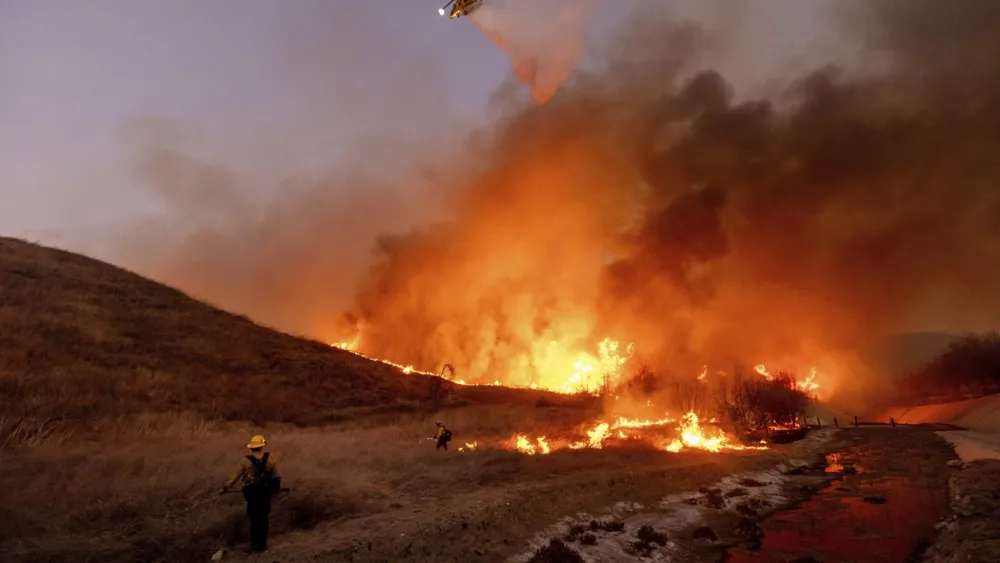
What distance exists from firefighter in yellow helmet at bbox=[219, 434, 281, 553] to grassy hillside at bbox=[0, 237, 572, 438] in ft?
53.7

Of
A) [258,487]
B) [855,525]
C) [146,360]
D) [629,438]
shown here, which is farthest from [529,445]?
[146,360]

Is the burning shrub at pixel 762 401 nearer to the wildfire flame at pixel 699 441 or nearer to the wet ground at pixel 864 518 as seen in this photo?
the wildfire flame at pixel 699 441

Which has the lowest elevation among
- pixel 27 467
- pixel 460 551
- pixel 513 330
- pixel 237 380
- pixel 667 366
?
pixel 460 551

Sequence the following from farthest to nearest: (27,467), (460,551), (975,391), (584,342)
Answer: (975,391) → (584,342) → (27,467) → (460,551)

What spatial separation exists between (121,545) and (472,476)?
12985mm

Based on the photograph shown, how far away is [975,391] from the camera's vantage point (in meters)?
86.4

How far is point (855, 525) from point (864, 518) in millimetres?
1370

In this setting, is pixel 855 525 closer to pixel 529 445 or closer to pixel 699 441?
pixel 529 445

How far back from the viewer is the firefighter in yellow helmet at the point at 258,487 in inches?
489

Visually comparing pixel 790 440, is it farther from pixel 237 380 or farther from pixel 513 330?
pixel 237 380

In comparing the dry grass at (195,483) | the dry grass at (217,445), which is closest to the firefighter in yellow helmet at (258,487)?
the dry grass at (217,445)

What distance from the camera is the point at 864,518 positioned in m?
20.4

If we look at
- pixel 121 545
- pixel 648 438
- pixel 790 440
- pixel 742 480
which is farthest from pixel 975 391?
pixel 121 545

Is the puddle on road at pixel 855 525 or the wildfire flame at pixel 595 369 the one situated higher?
the wildfire flame at pixel 595 369
